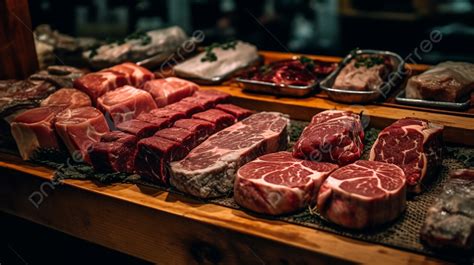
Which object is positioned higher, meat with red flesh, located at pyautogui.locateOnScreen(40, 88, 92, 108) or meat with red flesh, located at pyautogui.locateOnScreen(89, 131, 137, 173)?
meat with red flesh, located at pyautogui.locateOnScreen(40, 88, 92, 108)

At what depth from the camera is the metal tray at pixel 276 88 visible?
15.3 feet

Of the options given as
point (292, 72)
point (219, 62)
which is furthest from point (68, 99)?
point (292, 72)

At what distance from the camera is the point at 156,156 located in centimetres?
354

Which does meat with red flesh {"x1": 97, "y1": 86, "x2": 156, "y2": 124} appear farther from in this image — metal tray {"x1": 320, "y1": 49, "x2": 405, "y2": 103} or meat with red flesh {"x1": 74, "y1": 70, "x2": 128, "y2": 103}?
metal tray {"x1": 320, "y1": 49, "x2": 405, "y2": 103}

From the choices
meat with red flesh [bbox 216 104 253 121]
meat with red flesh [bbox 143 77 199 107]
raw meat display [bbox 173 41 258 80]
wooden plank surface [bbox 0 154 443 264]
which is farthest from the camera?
raw meat display [bbox 173 41 258 80]

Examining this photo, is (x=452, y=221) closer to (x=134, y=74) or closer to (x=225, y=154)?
Result: (x=225, y=154)

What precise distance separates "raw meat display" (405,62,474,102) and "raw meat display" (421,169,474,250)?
141 cm

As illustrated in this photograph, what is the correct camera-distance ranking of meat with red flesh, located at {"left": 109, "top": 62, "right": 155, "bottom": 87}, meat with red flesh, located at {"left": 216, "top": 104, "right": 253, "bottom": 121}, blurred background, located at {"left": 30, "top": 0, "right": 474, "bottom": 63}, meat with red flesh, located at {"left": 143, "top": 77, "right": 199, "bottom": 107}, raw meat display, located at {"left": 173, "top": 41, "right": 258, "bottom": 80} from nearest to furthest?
meat with red flesh, located at {"left": 216, "top": 104, "right": 253, "bottom": 121} → meat with red flesh, located at {"left": 143, "top": 77, "right": 199, "bottom": 107} → meat with red flesh, located at {"left": 109, "top": 62, "right": 155, "bottom": 87} → raw meat display, located at {"left": 173, "top": 41, "right": 258, "bottom": 80} → blurred background, located at {"left": 30, "top": 0, "right": 474, "bottom": 63}

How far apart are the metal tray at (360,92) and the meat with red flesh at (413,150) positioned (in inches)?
32.0

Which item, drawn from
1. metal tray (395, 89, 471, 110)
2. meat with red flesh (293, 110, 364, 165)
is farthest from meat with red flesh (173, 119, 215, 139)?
metal tray (395, 89, 471, 110)

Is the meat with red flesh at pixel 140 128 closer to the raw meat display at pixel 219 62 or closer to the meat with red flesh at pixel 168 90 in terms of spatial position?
the meat with red flesh at pixel 168 90

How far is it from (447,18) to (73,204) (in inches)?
316

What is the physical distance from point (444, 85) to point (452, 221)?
1.82 m

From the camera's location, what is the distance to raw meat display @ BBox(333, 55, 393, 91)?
449cm
